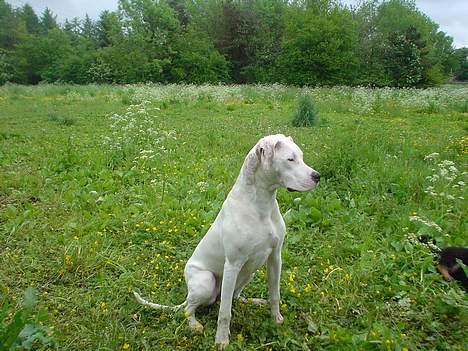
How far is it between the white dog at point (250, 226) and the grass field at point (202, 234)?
329 millimetres

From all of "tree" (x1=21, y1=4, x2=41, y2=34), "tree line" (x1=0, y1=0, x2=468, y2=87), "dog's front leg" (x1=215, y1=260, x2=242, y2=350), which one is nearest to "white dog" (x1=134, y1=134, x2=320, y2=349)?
"dog's front leg" (x1=215, y1=260, x2=242, y2=350)

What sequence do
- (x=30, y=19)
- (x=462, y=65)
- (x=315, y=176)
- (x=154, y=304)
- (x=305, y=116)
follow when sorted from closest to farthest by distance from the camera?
(x=315, y=176) → (x=154, y=304) → (x=305, y=116) → (x=462, y=65) → (x=30, y=19)

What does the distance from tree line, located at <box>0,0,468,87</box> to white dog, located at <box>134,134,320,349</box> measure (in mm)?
35060

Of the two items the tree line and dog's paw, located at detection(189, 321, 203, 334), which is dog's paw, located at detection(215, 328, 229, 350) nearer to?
dog's paw, located at detection(189, 321, 203, 334)

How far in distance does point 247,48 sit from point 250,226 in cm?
4354

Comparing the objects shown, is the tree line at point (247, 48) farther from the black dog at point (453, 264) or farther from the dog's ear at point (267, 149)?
the dog's ear at point (267, 149)

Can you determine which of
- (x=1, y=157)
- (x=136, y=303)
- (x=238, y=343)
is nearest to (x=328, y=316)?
(x=238, y=343)

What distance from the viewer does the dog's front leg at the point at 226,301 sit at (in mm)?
2484

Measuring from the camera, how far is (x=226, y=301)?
2.54 metres

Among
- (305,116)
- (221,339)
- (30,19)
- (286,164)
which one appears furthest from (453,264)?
(30,19)

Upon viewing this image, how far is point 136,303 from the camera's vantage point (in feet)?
9.92

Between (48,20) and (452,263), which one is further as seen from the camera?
(48,20)

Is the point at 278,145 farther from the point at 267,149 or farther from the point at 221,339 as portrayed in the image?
the point at 221,339

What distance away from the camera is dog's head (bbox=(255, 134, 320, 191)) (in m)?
2.33
